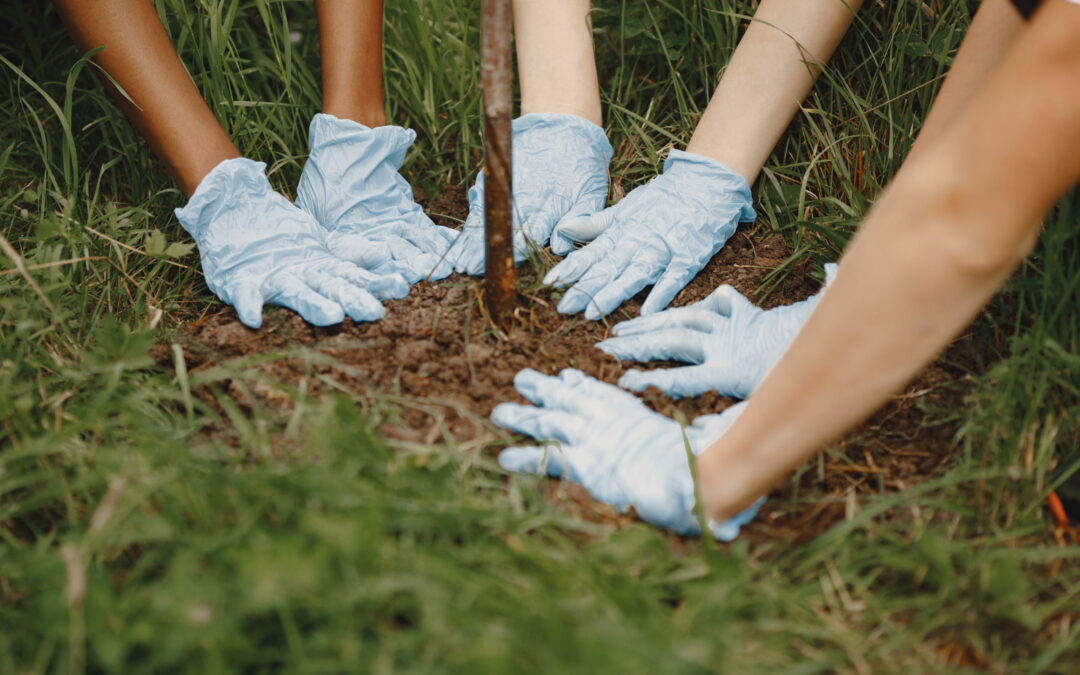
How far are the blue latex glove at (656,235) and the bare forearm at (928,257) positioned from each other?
63cm

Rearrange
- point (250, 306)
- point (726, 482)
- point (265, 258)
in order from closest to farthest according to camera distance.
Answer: point (726, 482), point (250, 306), point (265, 258)

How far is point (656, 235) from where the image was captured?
182 centimetres

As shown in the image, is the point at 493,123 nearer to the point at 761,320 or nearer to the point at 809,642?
the point at 761,320

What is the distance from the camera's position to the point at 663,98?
7.16ft

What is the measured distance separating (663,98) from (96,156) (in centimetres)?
178

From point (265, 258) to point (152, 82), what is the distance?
521 millimetres

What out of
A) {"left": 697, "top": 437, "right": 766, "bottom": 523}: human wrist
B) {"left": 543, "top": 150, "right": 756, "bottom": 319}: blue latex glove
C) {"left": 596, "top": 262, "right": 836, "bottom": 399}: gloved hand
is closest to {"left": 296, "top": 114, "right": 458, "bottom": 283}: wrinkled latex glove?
{"left": 543, "top": 150, "right": 756, "bottom": 319}: blue latex glove

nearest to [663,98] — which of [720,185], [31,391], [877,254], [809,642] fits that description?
[720,185]

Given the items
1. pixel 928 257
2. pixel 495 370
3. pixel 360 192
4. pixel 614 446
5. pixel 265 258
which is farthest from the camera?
pixel 360 192

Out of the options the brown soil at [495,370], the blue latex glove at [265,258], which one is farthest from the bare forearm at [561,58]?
the blue latex glove at [265,258]

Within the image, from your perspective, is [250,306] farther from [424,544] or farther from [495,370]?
[424,544]

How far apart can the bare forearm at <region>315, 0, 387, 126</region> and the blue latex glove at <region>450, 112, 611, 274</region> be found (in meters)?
0.43

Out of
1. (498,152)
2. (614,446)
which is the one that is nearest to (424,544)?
(614,446)

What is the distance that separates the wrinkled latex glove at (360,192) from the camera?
6.28 feet
